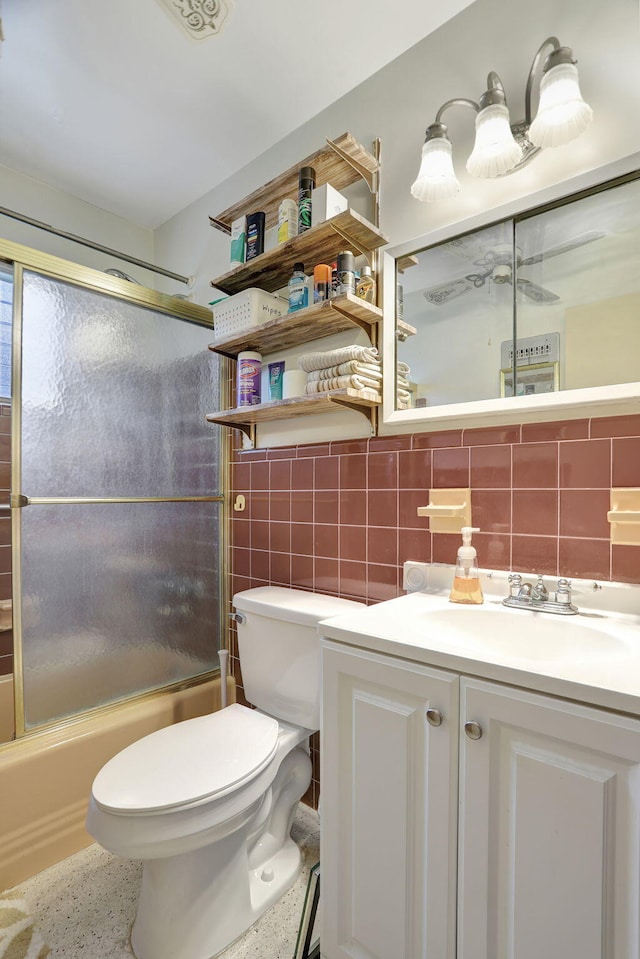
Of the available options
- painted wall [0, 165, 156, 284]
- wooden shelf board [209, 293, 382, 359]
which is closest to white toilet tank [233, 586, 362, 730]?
wooden shelf board [209, 293, 382, 359]

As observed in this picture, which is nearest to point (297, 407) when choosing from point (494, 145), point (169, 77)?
point (494, 145)

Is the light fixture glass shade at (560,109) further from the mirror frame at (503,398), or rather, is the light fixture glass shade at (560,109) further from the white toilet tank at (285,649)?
the white toilet tank at (285,649)

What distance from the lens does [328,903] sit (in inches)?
36.6

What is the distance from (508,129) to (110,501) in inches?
64.4

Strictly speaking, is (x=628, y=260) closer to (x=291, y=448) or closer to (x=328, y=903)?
(x=291, y=448)

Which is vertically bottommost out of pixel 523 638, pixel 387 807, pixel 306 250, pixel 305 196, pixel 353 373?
pixel 387 807

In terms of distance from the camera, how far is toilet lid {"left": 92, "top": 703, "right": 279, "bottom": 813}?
1.01 m

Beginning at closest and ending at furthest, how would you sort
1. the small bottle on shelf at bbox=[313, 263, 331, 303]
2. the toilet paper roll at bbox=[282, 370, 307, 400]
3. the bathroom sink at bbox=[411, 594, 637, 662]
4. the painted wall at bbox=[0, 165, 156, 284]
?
the bathroom sink at bbox=[411, 594, 637, 662], the small bottle on shelf at bbox=[313, 263, 331, 303], the toilet paper roll at bbox=[282, 370, 307, 400], the painted wall at bbox=[0, 165, 156, 284]

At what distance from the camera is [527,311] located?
1.15m

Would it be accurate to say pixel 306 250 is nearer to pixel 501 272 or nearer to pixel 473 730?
pixel 501 272

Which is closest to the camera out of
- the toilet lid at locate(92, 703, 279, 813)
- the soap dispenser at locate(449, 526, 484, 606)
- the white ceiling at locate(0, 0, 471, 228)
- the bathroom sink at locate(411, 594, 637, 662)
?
the bathroom sink at locate(411, 594, 637, 662)

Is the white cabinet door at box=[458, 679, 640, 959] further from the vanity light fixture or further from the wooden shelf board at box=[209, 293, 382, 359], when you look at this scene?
the vanity light fixture

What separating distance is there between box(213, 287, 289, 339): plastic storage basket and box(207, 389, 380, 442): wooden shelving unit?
30 centimetres

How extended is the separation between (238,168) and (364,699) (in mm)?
2104
